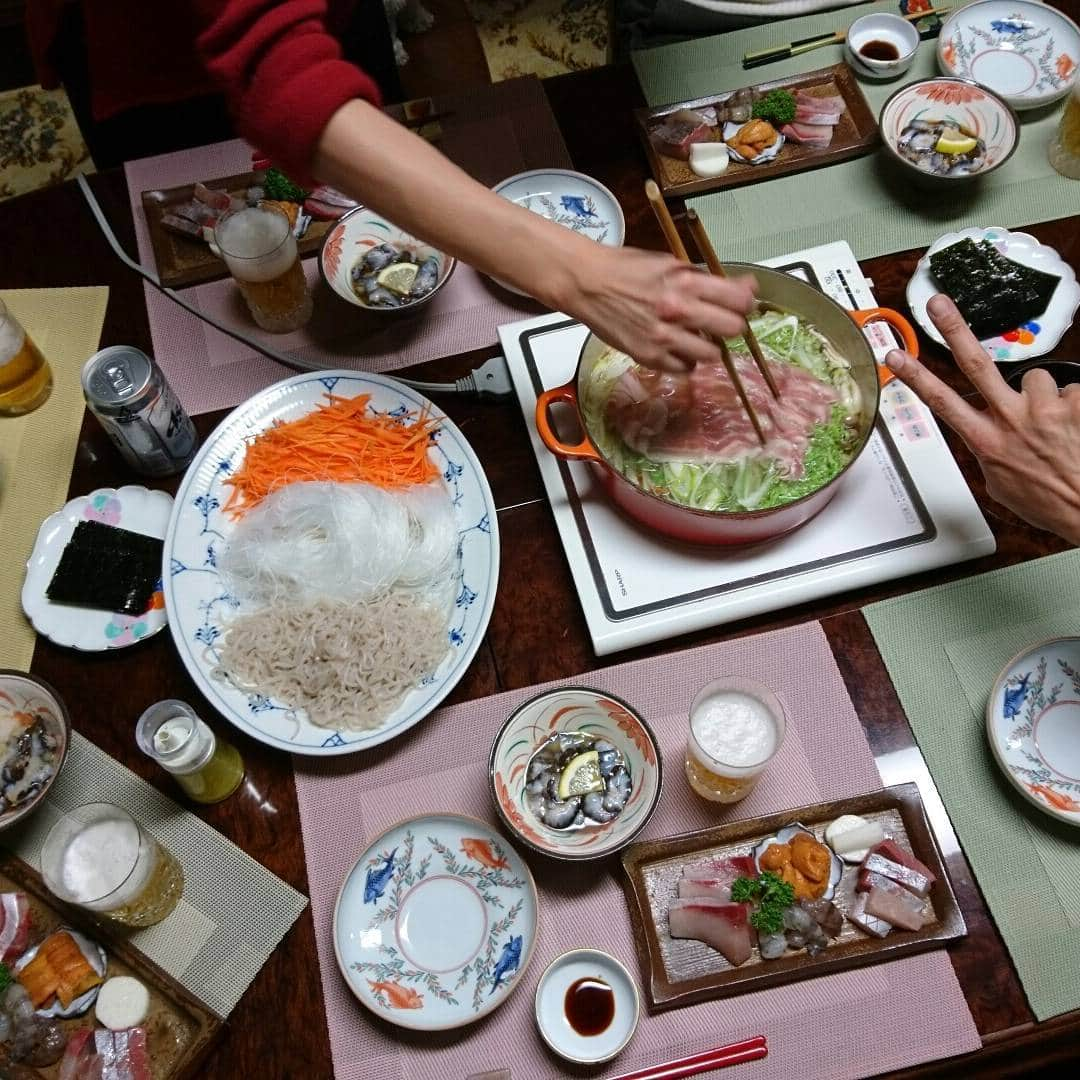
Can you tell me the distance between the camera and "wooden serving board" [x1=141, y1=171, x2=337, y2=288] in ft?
7.18

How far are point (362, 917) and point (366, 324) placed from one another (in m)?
1.25

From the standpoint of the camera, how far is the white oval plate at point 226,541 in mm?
1692

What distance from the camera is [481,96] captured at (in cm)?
240

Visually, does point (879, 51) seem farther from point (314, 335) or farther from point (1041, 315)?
point (314, 335)

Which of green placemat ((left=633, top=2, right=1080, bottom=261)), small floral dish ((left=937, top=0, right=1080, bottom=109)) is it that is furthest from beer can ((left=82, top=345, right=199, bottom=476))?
small floral dish ((left=937, top=0, right=1080, bottom=109))

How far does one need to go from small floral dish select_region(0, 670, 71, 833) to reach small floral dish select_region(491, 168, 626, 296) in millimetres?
1420

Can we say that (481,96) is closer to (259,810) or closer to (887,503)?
(887,503)

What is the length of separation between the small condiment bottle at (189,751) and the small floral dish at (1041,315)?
1.61 m

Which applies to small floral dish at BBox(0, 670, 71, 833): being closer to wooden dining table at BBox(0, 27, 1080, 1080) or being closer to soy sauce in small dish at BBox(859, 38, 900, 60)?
wooden dining table at BBox(0, 27, 1080, 1080)

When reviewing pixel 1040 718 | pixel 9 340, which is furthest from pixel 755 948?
pixel 9 340

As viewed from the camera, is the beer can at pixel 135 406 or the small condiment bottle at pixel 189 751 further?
the beer can at pixel 135 406

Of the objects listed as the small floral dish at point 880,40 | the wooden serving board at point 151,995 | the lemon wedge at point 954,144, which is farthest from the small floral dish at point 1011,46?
the wooden serving board at point 151,995

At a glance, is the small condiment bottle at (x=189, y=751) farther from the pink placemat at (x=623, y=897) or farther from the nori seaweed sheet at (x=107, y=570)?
the nori seaweed sheet at (x=107, y=570)

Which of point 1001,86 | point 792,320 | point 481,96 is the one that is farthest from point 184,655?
point 1001,86
